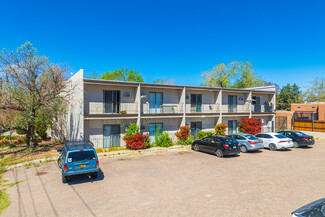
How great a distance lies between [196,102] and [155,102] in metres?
5.49

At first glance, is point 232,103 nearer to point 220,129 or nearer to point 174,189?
point 220,129

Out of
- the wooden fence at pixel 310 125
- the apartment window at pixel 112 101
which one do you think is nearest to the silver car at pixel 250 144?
the apartment window at pixel 112 101

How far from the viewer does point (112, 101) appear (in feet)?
61.5

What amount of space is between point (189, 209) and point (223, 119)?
19.3m

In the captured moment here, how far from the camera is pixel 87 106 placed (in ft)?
57.8

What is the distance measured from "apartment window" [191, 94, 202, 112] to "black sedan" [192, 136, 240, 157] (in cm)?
713

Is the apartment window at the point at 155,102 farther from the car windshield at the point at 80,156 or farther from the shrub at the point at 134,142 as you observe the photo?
the car windshield at the point at 80,156

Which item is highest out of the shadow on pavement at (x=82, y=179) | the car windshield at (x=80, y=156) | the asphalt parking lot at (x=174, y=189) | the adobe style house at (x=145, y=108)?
the adobe style house at (x=145, y=108)

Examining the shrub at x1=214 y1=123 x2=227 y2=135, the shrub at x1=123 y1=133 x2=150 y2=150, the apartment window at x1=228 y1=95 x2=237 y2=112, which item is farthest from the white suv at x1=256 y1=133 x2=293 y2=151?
the shrub at x1=123 y1=133 x2=150 y2=150

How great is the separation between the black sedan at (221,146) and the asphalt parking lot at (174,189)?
1039 millimetres

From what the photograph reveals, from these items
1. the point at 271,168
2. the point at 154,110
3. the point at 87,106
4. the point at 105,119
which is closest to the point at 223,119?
the point at 154,110

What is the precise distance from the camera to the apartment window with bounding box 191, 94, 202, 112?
2322 cm

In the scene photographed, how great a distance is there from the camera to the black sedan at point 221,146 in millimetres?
14711

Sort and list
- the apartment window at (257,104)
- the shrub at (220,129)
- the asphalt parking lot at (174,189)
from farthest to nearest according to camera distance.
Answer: the apartment window at (257,104) < the shrub at (220,129) < the asphalt parking lot at (174,189)
